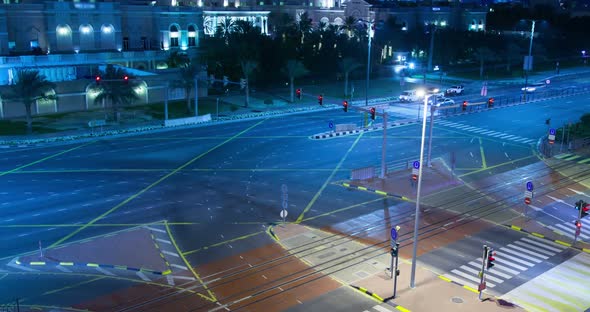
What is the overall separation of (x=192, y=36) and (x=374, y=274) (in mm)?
85213

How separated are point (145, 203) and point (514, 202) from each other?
82.5ft

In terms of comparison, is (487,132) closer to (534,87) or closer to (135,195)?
(534,87)

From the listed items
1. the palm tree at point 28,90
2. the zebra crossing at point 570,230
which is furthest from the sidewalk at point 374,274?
the palm tree at point 28,90

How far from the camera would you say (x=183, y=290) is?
26.4m

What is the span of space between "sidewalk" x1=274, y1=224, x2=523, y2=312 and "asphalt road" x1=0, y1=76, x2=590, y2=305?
2.40 meters

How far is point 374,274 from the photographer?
28.2 meters

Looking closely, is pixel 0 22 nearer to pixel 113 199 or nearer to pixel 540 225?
pixel 113 199

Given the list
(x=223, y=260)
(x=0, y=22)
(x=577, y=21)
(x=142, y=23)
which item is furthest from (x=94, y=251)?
(x=577, y=21)

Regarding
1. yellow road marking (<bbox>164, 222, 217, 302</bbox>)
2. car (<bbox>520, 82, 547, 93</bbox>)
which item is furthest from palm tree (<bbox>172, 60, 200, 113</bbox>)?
car (<bbox>520, 82, 547, 93</bbox>)

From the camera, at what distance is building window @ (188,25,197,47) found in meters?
105

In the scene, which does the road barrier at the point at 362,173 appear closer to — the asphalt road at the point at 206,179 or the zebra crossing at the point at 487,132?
the asphalt road at the point at 206,179

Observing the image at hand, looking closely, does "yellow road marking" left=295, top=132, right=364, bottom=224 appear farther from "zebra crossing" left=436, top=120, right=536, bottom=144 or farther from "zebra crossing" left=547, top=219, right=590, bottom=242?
"zebra crossing" left=436, top=120, right=536, bottom=144

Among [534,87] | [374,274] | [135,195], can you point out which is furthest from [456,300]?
[534,87]

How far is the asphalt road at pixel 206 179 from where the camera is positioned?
3321cm
